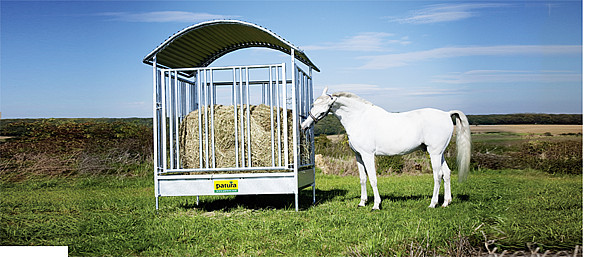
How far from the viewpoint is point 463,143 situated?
6.95m

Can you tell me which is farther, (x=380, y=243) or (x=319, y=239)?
(x=319, y=239)

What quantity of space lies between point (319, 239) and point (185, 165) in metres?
3.14

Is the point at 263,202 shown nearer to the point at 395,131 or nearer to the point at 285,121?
the point at 285,121

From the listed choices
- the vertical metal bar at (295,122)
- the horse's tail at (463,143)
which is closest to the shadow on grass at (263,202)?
the vertical metal bar at (295,122)

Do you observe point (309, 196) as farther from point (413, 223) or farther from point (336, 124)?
point (336, 124)

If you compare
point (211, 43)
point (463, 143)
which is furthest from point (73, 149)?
point (463, 143)

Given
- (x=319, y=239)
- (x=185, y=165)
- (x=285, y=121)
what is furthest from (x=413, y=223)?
(x=185, y=165)

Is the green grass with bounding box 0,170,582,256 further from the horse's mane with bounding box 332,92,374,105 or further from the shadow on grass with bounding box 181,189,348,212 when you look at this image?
the horse's mane with bounding box 332,92,374,105

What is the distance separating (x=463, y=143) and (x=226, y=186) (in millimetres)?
3548

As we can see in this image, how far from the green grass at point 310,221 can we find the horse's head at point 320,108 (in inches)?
51.7

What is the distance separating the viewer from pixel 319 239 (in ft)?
17.0

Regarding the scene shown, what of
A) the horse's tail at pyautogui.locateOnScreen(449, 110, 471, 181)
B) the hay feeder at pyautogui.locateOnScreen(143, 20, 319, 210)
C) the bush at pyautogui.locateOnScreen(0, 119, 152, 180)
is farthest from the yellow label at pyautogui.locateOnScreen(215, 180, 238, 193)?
the bush at pyautogui.locateOnScreen(0, 119, 152, 180)

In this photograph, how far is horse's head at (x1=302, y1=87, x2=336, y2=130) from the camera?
7.02 meters

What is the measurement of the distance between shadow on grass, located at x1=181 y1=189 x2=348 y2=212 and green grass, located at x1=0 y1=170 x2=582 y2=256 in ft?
0.08
